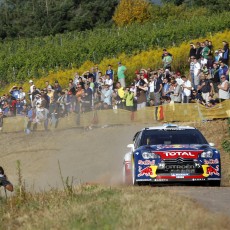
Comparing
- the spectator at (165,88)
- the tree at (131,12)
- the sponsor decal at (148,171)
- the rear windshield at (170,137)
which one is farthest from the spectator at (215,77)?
the tree at (131,12)

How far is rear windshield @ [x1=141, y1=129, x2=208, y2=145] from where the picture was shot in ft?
61.2

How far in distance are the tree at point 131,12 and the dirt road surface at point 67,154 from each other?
72.3 meters

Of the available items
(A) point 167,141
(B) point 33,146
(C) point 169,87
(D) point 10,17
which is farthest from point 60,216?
(D) point 10,17

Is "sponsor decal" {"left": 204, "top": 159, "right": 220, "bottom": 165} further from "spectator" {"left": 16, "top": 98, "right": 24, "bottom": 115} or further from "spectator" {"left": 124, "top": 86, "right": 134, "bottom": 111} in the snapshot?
"spectator" {"left": 16, "top": 98, "right": 24, "bottom": 115}

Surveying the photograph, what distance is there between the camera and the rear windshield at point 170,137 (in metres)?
18.7

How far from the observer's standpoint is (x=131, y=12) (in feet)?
346

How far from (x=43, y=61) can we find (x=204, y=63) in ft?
106

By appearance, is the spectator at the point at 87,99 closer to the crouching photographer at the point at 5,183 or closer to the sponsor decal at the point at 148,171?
the sponsor decal at the point at 148,171

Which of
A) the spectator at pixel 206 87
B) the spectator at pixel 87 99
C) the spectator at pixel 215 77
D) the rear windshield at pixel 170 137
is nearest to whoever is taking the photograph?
the rear windshield at pixel 170 137

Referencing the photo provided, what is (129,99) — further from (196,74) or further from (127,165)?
(127,165)

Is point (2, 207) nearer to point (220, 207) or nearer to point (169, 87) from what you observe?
point (220, 207)

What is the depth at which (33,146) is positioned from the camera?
31812mm

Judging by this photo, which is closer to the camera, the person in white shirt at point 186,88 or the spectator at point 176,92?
the person in white shirt at point 186,88

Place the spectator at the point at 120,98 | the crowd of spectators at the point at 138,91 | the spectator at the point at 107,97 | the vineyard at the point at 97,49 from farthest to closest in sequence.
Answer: the vineyard at the point at 97,49 < the spectator at the point at 107,97 < the spectator at the point at 120,98 < the crowd of spectators at the point at 138,91
